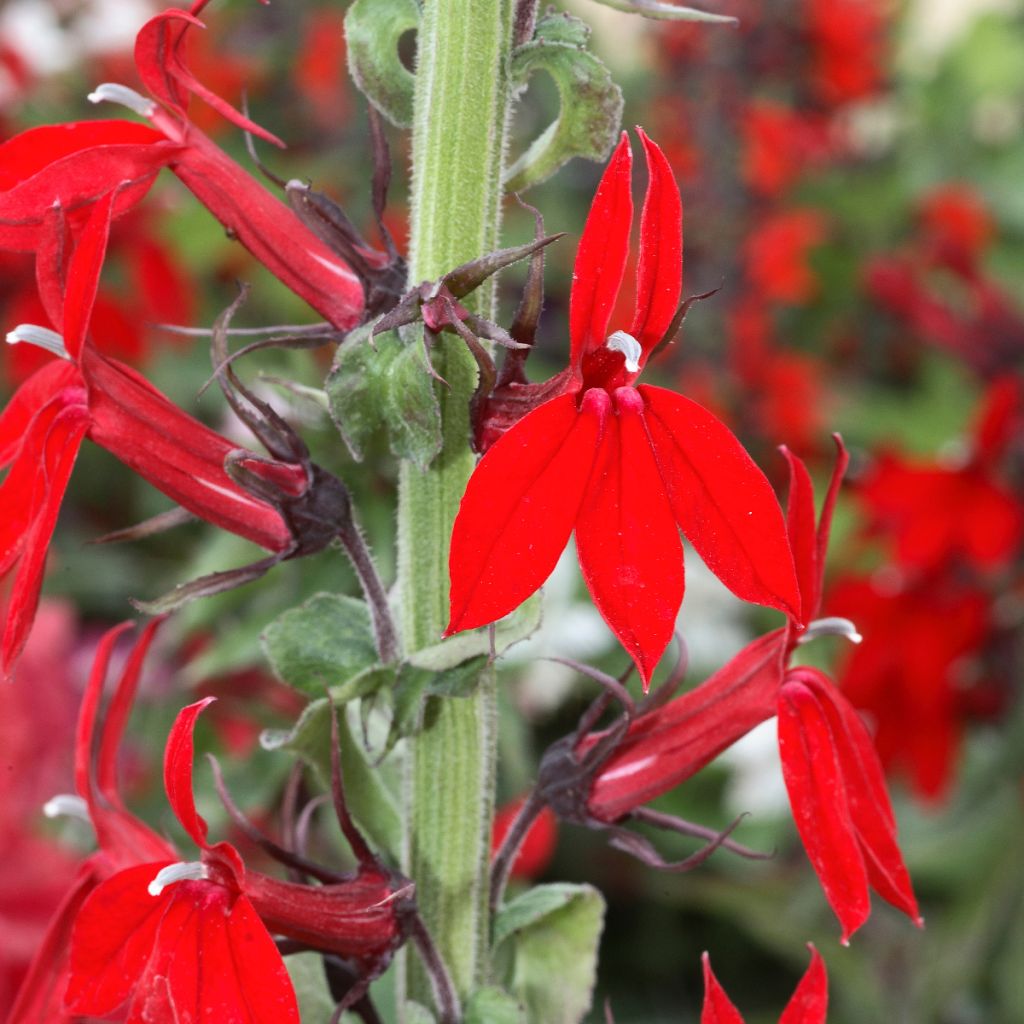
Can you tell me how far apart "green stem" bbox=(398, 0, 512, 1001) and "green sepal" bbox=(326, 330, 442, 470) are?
0.07 feet

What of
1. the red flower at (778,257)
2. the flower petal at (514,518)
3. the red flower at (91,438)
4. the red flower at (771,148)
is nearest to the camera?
the flower petal at (514,518)

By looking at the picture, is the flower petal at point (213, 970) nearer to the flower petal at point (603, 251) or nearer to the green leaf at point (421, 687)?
the green leaf at point (421, 687)

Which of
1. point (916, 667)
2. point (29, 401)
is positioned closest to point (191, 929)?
point (29, 401)

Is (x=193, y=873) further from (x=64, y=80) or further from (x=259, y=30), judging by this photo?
(x=259, y=30)

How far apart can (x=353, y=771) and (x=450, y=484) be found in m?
0.16

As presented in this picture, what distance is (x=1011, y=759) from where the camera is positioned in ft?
5.18

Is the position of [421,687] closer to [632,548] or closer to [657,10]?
[632,548]

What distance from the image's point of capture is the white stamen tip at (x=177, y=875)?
57 centimetres

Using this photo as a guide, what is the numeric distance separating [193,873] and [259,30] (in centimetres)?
235

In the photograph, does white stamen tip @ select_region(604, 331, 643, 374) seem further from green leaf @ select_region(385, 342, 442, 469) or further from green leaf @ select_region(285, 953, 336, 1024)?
green leaf @ select_region(285, 953, 336, 1024)

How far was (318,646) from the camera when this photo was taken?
699mm

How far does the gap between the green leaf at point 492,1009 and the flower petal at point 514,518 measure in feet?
0.86

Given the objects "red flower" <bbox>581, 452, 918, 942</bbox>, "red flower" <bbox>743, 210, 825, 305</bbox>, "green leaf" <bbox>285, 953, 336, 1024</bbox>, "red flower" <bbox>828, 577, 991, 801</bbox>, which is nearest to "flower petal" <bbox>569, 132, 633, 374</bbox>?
"red flower" <bbox>581, 452, 918, 942</bbox>

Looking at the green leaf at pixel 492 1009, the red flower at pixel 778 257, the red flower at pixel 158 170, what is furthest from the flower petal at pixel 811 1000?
the red flower at pixel 778 257
